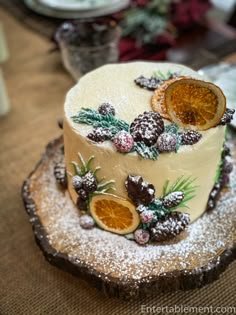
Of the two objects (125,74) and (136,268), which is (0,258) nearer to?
(136,268)

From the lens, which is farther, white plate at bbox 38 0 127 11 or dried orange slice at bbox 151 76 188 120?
white plate at bbox 38 0 127 11

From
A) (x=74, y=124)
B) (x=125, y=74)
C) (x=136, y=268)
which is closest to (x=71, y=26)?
(x=125, y=74)

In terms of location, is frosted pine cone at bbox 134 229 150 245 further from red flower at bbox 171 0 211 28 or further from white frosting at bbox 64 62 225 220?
red flower at bbox 171 0 211 28

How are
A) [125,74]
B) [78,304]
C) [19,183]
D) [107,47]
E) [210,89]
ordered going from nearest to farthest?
[210,89] < [78,304] < [125,74] < [19,183] < [107,47]

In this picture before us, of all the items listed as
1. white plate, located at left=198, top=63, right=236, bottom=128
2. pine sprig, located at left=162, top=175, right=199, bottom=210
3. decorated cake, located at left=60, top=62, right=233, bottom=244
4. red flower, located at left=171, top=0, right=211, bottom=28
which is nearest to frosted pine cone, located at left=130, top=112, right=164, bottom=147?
decorated cake, located at left=60, top=62, right=233, bottom=244

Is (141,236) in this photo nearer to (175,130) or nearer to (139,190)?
(139,190)

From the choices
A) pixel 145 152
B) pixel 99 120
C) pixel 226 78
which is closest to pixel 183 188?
pixel 145 152
